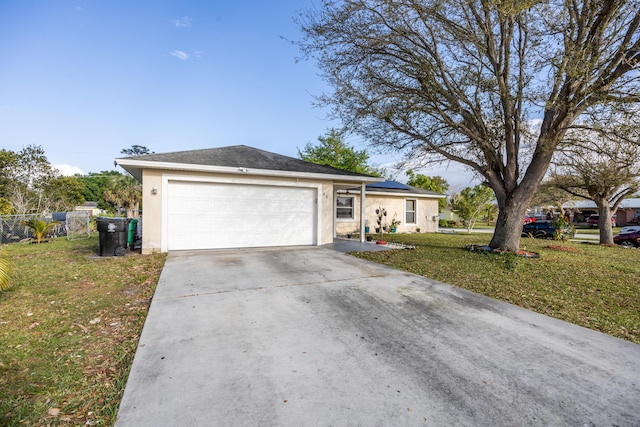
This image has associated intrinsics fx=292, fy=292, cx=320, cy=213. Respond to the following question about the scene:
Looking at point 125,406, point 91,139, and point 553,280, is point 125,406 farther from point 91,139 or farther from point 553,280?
point 91,139

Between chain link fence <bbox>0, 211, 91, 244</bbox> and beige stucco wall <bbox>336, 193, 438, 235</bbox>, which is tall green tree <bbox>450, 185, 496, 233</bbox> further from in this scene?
chain link fence <bbox>0, 211, 91, 244</bbox>

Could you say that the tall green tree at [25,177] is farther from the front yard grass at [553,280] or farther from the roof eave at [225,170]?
the front yard grass at [553,280]

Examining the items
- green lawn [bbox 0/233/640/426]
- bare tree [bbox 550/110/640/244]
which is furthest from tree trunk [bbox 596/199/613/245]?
green lawn [bbox 0/233/640/426]

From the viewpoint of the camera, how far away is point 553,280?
245 inches

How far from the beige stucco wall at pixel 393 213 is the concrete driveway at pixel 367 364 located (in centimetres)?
1139

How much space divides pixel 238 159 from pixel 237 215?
2.04m

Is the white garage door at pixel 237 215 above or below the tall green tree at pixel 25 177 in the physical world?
below

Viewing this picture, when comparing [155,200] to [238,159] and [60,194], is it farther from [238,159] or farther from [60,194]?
[60,194]

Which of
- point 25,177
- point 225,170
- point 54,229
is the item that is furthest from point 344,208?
point 25,177

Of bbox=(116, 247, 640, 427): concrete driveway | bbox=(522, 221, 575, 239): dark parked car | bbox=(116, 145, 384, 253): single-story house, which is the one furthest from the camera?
bbox=(522, 221, 575, 239): dark parked car

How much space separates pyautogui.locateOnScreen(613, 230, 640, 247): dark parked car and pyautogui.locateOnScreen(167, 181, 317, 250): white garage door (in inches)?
638

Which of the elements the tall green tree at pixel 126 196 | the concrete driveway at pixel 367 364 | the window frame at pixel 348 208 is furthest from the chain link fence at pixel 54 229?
the tall green tree at pixel 126 196

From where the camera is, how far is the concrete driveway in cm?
206

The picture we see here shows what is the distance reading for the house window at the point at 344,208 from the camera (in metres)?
15.8
